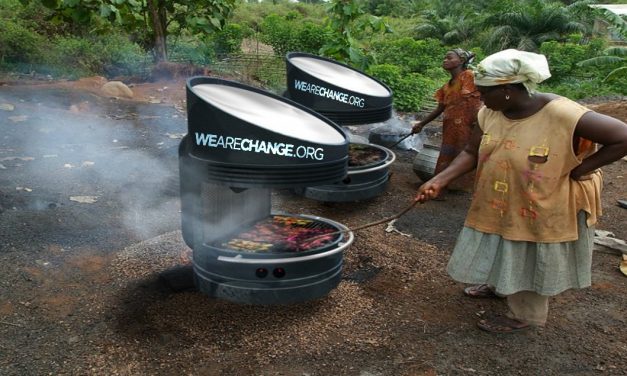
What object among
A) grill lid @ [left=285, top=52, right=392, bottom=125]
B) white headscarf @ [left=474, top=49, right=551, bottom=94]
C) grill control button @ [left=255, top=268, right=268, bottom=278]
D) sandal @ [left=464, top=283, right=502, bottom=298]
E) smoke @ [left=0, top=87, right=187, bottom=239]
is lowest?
smoke @ [left=0, top=87, right=187, bottom=239]

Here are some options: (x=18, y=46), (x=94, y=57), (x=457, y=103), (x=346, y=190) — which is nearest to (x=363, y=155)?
(x=346, y=190)

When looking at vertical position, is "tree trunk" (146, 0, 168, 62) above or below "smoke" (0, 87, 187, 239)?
above

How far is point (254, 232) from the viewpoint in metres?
3.72

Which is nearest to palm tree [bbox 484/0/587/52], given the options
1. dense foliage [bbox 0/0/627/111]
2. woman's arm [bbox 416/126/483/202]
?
dense foliage [bbox 0/0/627/111]

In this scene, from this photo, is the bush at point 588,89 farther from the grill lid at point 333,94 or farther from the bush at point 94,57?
the bush at point 94,57

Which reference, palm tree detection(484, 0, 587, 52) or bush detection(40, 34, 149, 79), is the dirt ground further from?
palm tree detection(484, 0, 587, 52)

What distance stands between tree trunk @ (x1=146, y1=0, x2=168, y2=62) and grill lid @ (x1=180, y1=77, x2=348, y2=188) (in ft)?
26.0

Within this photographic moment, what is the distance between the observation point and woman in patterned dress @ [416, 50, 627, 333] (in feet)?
9.36

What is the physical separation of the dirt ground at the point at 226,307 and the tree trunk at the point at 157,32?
5271 millimetres

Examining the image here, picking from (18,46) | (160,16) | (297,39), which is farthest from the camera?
(297,39)

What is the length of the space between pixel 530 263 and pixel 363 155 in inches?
124

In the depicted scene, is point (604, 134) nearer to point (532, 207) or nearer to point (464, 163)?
point (532, 207)

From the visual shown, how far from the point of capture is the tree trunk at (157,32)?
404 inches

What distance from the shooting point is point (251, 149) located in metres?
2.90
